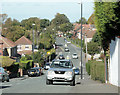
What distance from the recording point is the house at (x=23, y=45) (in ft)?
302

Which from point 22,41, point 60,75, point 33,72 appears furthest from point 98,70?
point 22,41

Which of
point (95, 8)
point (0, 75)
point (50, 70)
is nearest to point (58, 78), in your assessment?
point (50, 70)

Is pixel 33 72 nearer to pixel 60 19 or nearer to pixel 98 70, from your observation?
pixel 98 70

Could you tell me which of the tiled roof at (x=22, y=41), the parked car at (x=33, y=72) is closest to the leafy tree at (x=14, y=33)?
the tiled roof at (x=22, y=41)

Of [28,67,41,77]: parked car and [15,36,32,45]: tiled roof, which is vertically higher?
[15,36,32,45]: tiled roof

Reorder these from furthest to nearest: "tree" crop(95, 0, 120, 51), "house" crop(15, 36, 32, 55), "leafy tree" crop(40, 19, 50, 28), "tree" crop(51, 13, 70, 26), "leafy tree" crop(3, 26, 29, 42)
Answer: "leafy tree" crop(40, 19, 50, 28) → "tree" crop(51, 13, 70, 26) → "leafy tree" crop(3, 26, 29, 42) → "house" crop(15, 36, 32, 55) → "tree" crop(95, 0, 120, 51)

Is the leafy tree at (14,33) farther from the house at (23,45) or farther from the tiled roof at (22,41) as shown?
the tiled roof at (22,41)

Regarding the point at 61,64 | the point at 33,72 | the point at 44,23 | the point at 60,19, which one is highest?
the point at 60,19

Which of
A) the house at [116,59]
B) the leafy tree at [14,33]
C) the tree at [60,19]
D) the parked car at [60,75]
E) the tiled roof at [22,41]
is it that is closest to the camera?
the house at [116,59]

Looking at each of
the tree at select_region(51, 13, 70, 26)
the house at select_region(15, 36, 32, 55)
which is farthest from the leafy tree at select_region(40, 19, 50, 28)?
the house at select_region(15, 36, 32, 55)

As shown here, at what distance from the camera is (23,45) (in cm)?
9462

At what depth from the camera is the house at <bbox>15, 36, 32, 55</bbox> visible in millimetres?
92094

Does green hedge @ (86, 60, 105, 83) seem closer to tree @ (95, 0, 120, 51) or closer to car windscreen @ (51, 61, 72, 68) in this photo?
car windscreen @ (51, 61, 72, 68)

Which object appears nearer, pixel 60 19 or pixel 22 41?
pixel 22 41
